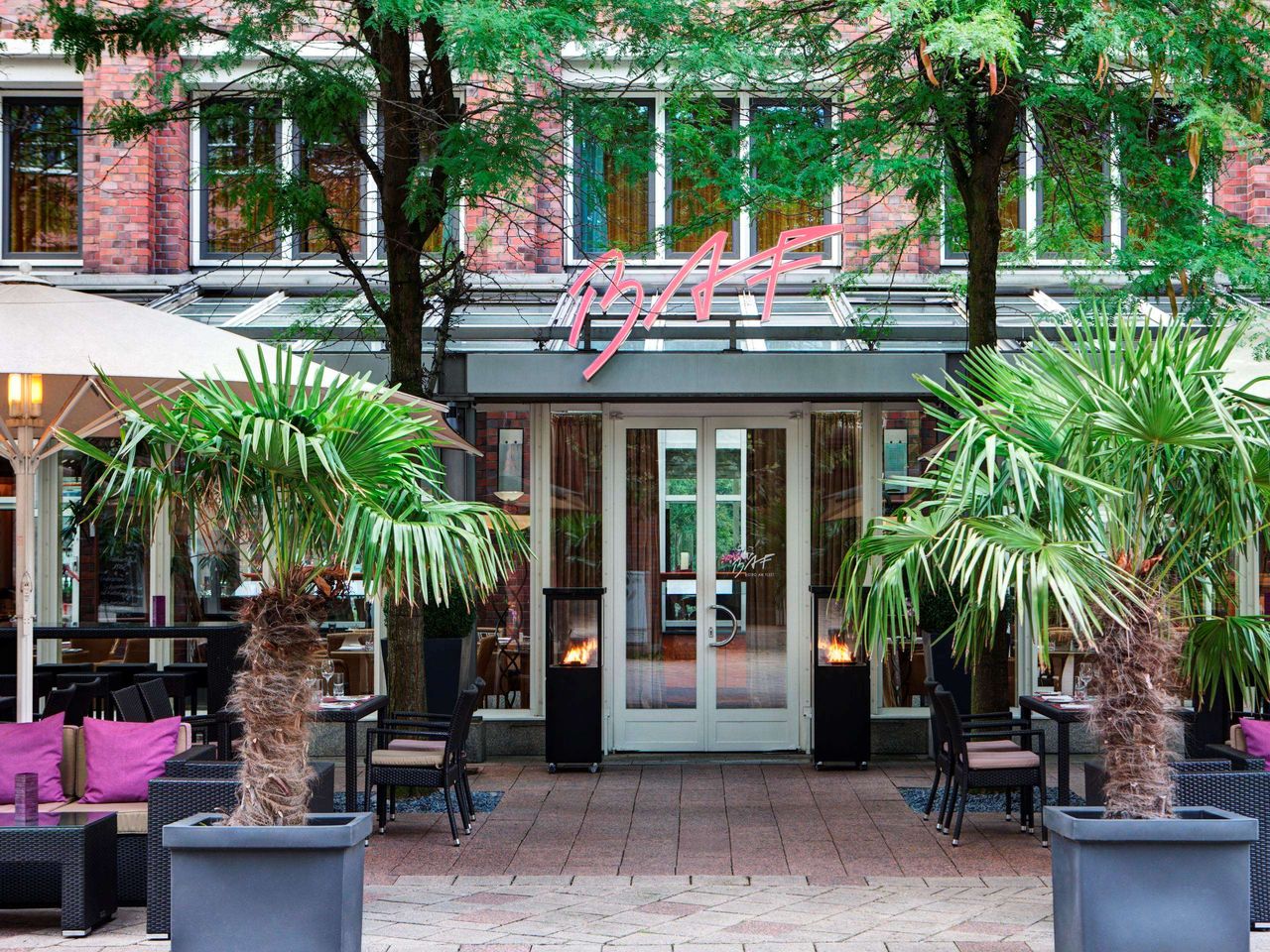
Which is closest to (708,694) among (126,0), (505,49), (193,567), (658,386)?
(658,386)

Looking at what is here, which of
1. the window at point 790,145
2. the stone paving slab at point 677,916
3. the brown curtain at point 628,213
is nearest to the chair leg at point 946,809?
the stone paving slab at point 677,916

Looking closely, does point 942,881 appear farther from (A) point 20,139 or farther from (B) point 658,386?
(A) point 20,139

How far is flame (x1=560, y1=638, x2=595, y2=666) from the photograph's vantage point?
457 inches

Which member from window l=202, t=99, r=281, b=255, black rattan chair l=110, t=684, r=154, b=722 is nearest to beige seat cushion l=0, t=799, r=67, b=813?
black rattan chair l=110, t=684, r=154, b=722

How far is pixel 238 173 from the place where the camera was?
1091 cm

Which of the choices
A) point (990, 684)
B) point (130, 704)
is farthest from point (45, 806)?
point (990, 684)

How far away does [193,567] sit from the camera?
1255 cm

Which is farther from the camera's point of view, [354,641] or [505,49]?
[354,641]

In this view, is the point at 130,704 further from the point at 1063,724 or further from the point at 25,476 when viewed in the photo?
the point at 1063,724

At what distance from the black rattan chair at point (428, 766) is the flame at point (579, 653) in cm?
252

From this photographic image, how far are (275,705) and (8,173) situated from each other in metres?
10.4

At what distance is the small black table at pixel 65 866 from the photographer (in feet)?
20.7

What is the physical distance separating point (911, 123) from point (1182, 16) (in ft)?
6.90

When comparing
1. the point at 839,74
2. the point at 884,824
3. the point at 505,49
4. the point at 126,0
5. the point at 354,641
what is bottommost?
the point at 884,824
